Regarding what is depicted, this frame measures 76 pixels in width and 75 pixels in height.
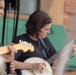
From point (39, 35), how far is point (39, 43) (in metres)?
0.10

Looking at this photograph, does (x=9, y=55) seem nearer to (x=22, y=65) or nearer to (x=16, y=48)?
(x=16, y=48)

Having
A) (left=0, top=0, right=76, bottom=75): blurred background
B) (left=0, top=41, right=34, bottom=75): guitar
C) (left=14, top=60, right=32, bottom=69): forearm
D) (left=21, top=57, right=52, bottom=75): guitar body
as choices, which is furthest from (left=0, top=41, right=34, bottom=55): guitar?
(left=0, top=0, right=76, bottom=75): blurred background

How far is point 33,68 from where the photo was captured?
16.1ft

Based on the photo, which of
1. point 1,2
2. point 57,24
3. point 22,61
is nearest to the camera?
point 1,2

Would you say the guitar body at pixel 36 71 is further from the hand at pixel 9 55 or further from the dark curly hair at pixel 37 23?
the hand at pixel 9 55

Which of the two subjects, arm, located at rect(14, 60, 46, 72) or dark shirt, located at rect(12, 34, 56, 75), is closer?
arm, located at rect(14, 60, 46, 72)

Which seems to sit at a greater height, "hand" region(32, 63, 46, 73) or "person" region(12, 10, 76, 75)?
"person" region(12, 10, 76, 75)

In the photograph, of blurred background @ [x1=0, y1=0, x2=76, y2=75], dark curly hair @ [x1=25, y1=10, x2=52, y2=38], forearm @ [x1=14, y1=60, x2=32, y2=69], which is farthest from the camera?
blurred background @ [x1=0, y1=0, x2=76, y2=75]

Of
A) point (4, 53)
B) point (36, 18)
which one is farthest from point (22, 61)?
point (4, 53)

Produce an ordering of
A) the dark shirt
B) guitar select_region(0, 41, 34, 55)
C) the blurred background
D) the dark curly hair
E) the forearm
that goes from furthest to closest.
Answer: the blurred background
the dark curly hair
the dark shirt
the forearm
guitar select_region(0, 41, 34, 55)

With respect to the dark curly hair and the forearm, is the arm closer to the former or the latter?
the forearm

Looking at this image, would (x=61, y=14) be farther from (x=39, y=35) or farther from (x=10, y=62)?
(x=10, y=62)

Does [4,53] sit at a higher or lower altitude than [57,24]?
higher

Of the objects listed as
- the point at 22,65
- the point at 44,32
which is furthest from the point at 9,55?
the point at 44,32
